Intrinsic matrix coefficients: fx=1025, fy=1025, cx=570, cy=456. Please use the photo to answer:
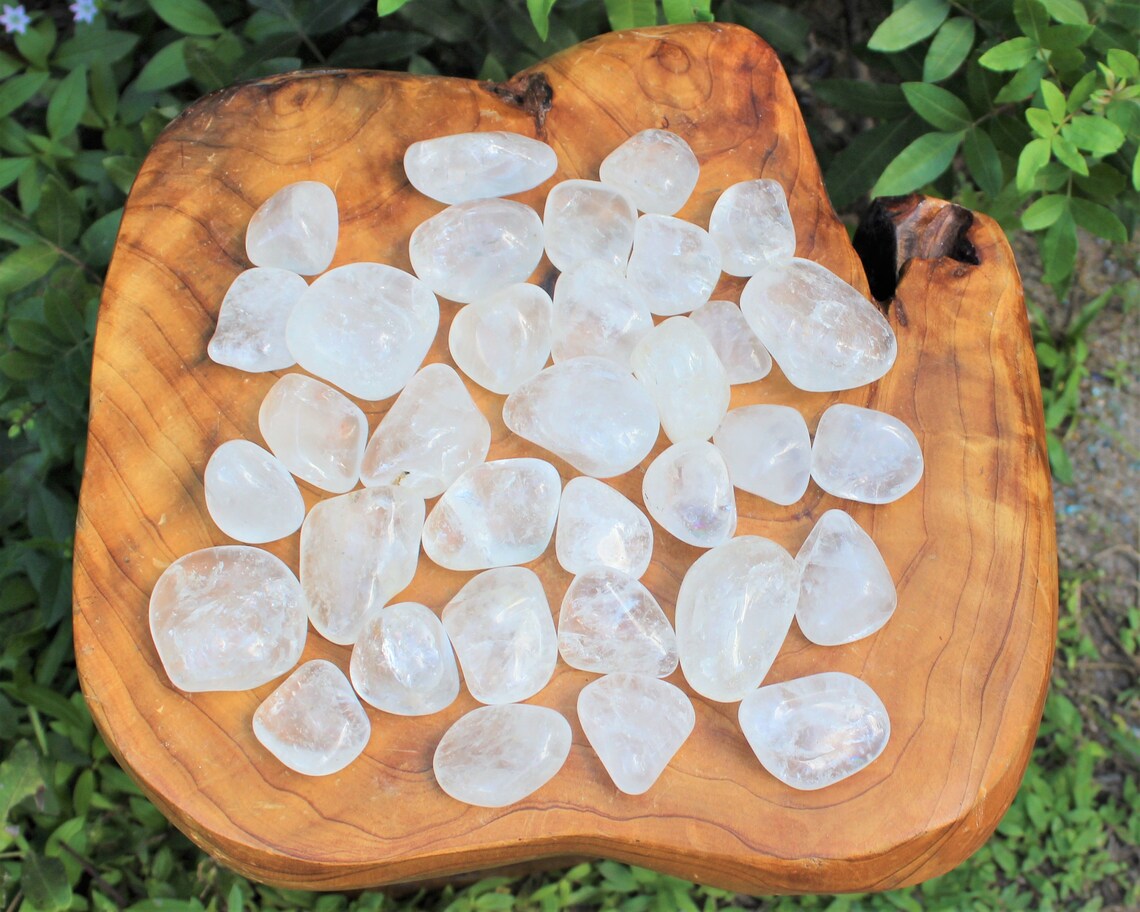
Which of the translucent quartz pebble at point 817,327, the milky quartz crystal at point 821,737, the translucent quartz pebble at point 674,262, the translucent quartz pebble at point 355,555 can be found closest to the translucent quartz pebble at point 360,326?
the translucent quartz pebble at point 355,555

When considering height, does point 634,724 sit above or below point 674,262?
below

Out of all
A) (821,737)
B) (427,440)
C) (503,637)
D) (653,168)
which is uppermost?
(653,168)

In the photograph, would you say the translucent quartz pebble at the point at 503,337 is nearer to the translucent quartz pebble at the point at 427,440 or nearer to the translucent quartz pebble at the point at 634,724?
the translucent quartz pebble at the point at 427,440

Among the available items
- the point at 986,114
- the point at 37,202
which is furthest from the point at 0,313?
the point at 986,114

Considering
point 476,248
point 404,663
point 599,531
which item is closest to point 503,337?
point 476,248

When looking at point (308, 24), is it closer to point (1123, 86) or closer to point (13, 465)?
point (13, 465)

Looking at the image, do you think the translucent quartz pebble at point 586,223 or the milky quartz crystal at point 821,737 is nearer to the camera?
the milky quartz crystal at point 821,737

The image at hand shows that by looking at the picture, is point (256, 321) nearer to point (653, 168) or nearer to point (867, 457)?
point (653, 168)
